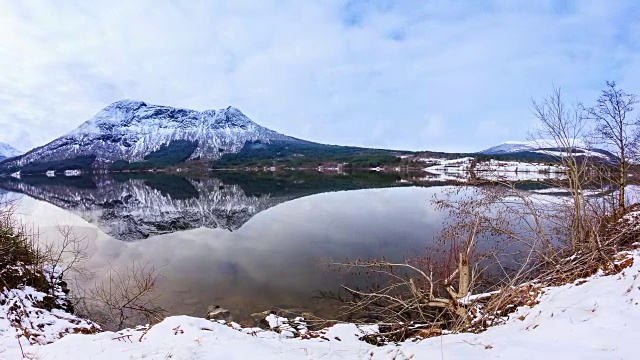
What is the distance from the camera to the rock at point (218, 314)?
10.2 metres

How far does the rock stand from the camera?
10.2 metres

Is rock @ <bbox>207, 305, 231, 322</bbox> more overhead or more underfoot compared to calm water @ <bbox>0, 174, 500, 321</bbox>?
more underfoot

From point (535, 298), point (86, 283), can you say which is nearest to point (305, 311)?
point (535, 298)

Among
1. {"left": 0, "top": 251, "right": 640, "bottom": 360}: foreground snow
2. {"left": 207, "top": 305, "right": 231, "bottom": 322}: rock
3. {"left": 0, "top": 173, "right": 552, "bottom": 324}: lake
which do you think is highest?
{"left": 0, "top": 251, "right": 640, "bottom": 360}: foreground snow

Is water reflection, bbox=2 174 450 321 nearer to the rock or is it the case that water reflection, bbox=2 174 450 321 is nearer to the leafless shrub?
the rock

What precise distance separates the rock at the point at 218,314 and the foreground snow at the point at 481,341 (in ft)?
14.3

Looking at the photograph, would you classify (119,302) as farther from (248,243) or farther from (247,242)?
(247,242)

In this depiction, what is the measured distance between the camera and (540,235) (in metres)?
10.6

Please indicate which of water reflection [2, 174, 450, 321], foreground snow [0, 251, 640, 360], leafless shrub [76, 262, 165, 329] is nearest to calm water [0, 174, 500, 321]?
water reflection [2, 174, 450, 321]

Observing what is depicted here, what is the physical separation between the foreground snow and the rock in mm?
4365

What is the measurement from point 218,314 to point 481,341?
7999 mm

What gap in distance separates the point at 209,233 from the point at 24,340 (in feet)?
56.9

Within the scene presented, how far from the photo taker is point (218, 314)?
10.4m

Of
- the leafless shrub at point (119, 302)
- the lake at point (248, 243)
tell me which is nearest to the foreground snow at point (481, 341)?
the leafless shrub at point (119, 302)
